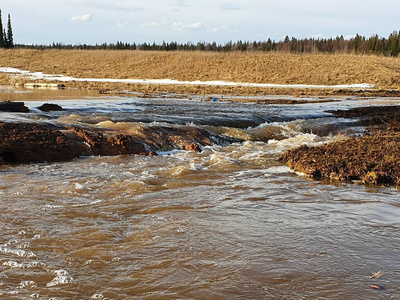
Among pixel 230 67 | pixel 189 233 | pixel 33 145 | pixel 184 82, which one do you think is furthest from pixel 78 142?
pixel 230 67

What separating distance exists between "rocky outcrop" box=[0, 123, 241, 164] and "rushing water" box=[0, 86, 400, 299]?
2.24 ft

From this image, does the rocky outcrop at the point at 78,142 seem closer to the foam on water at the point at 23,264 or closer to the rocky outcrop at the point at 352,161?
the rocky outcrop at the point at 352,161

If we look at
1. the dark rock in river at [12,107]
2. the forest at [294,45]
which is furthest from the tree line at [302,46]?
the dark rock in river at [12,107]

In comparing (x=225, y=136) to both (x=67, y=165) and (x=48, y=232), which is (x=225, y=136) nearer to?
(x=67, y=165)

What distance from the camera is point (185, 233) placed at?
529 cm

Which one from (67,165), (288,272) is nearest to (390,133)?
(67,165)

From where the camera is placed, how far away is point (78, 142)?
10531 mm

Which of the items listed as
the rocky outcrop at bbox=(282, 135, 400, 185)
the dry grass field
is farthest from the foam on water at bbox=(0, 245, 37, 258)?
the dry grass field

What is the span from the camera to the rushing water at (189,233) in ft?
12.9

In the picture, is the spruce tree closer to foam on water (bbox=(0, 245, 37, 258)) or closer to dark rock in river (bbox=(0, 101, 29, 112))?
dark rock in river (bbox=(0, 101, 29, 112))

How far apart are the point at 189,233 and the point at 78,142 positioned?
236 inches

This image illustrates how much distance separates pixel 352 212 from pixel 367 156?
11.4 feet

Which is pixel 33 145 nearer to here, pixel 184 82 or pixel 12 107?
pixel 12 107

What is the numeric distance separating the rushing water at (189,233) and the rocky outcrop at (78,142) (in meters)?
0.68
